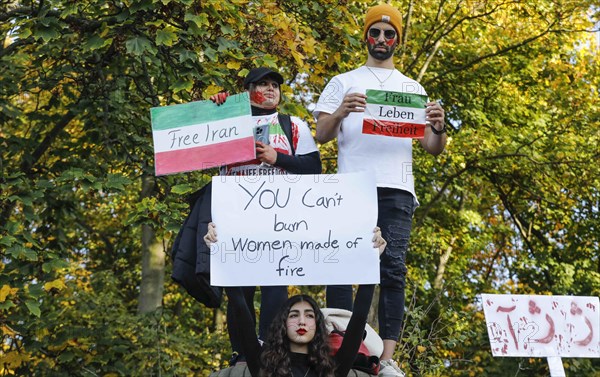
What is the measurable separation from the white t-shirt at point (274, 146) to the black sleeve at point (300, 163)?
0.12 feet

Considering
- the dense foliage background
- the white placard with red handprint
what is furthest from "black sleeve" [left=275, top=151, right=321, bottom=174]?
the white placard with red handprint

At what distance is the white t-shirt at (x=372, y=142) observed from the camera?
510 cm

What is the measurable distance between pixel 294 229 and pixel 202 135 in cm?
62

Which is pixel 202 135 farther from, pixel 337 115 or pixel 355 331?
pixel 355 331

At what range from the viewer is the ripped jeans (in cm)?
508

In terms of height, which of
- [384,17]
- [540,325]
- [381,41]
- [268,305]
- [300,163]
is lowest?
[268,305]

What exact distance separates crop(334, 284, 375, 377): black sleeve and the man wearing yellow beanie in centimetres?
44

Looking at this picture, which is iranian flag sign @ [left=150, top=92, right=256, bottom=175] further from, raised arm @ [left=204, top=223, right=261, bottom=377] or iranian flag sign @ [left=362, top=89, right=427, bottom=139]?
iranian flag sign @ [left=362, top=89, right=427, bottom=139]

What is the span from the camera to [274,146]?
4.93 m

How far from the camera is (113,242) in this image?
842 inches

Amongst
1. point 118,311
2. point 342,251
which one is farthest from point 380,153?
point 118,311

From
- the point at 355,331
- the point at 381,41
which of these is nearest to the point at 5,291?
the point at 381,41

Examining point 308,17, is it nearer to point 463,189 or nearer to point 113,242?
point 463,189

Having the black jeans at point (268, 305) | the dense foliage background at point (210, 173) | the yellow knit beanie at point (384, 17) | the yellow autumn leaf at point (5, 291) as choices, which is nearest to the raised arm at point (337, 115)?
the yellow knit beanie at point (384, 17)
